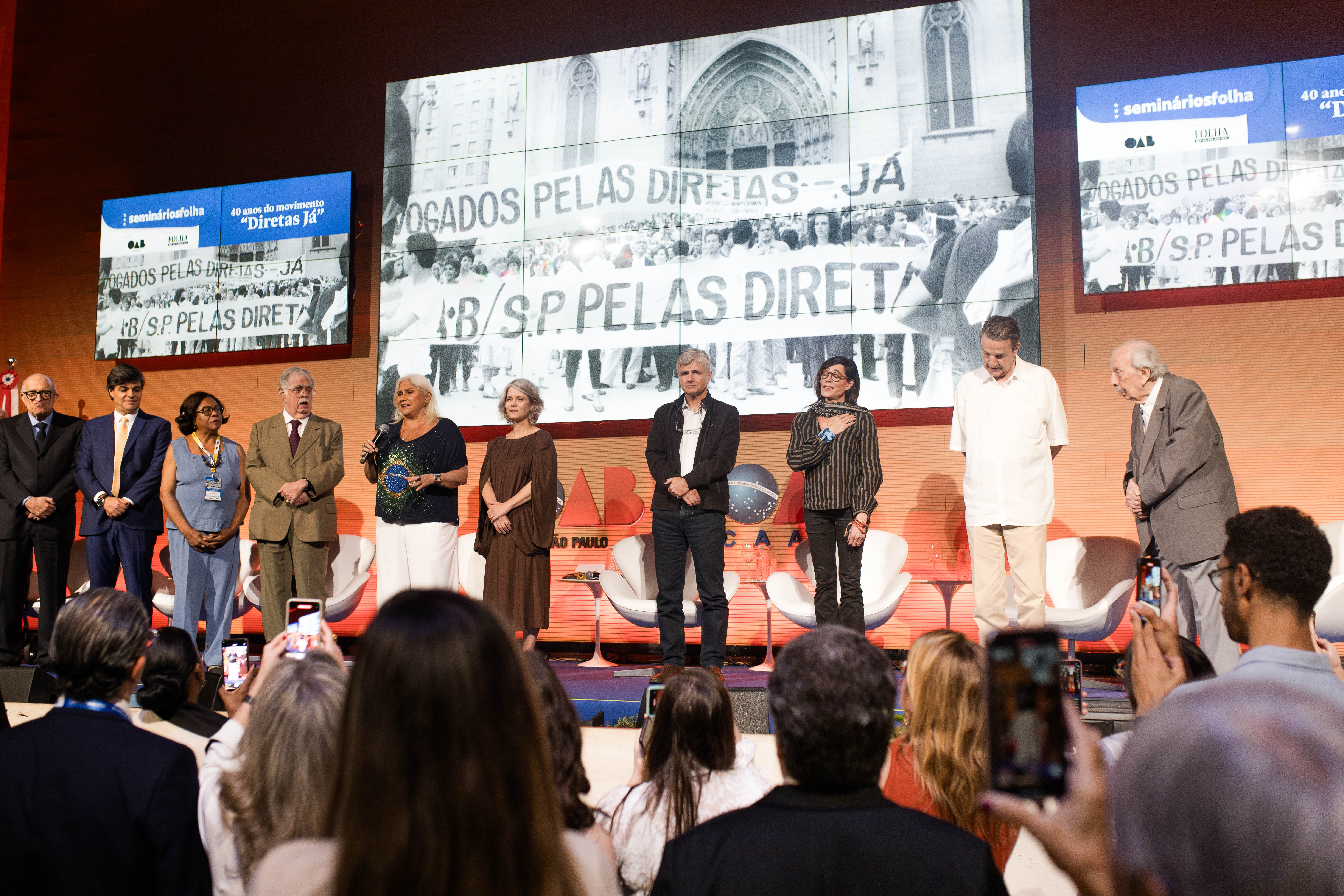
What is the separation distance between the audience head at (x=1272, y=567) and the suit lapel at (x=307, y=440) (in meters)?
4.51

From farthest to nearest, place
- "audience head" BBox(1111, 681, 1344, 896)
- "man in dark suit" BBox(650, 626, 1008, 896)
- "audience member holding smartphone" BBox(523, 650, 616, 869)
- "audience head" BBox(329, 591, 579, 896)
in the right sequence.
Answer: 1. "audience member holding smartphone" BBox(523, 650, 616, 869)
2. "man in dark suit" BBox(650, 626, 1008, 896)
3. "audience head" BBox(329, 591, 579, 896)
4. "audience head" BBox(1111, 681, 1344, 896)

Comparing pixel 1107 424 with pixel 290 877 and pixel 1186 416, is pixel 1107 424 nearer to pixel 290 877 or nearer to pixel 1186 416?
pixel 1186 416

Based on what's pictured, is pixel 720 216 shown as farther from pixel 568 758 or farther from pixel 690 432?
pixel 568 758

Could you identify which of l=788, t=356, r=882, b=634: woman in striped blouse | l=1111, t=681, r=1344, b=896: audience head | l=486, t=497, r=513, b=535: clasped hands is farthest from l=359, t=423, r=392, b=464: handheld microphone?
l=1111, t=681, r=1344, b=896: audience head

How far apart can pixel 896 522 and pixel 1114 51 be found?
320 centimetres

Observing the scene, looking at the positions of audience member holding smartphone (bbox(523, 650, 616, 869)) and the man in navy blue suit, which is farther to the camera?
the man in navy blue suit

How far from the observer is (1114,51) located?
18.4 ft

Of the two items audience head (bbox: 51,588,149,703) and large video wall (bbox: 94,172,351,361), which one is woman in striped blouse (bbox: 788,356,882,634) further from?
large video wall (bbox: 94,172,351,361)

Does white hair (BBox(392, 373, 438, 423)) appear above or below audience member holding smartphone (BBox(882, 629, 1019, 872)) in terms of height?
above

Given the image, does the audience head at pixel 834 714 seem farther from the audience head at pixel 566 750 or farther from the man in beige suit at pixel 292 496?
the man in beige suit at pixel 292 496

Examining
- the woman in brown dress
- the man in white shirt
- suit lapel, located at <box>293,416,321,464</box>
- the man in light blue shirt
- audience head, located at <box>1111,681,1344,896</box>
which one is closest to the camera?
audience head, located at <box>1111,681,1344,896</box>

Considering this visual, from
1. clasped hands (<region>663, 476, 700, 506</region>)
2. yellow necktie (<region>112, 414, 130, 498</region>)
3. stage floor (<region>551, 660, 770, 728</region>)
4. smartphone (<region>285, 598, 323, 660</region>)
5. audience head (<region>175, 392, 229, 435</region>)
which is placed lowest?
stage floor (<region>551, 660, 770, 728</region>)

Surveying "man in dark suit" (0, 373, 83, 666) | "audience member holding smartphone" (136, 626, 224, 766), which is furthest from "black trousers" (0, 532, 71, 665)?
"audience member holding smartphone" (136, 626, 224, 766)

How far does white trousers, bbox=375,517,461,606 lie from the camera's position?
466 centimetres
